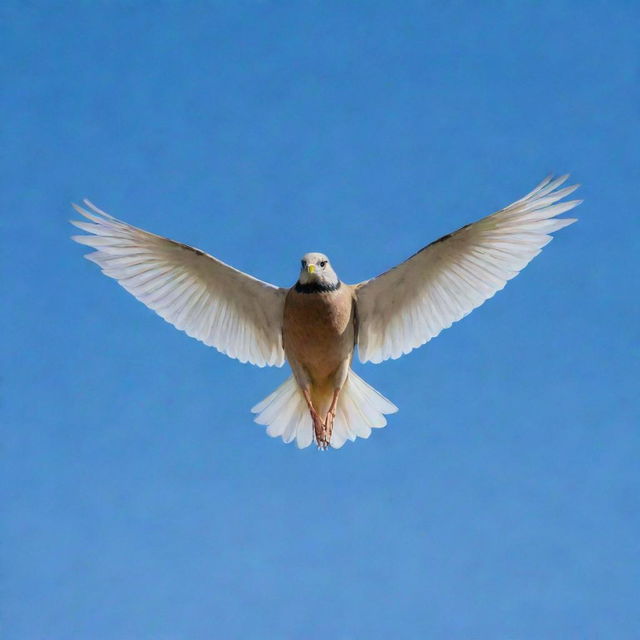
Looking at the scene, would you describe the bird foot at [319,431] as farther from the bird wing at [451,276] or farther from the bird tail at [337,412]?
the bird wing at [451,276]

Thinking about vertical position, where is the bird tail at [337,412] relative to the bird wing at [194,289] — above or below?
below

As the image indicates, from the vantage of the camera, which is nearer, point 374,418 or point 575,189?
point 575,189

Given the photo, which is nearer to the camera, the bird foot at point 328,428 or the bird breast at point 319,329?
the bird breast at point 319,329

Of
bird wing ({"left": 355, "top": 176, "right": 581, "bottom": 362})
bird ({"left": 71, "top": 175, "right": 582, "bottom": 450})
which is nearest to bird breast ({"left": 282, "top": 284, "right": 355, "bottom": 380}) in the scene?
bird ({"left": 71, "top": 175, "right": 582, "bottom": 450})

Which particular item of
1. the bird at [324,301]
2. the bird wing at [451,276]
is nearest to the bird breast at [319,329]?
the bird at [324,301]

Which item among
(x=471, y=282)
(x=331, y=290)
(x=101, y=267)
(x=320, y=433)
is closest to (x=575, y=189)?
(x=471, y=282)

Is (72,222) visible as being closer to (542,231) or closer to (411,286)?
(411,286)

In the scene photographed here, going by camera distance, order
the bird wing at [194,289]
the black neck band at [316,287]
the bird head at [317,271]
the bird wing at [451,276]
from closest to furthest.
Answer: the bird head at [317,271] → the black neck band at [316,287] → the bird wing at [451,276] → the bird wing at [194,289]

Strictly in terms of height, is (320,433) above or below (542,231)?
below

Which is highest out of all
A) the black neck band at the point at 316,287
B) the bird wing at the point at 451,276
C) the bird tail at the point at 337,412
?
the bird wing at the point at 451,276
